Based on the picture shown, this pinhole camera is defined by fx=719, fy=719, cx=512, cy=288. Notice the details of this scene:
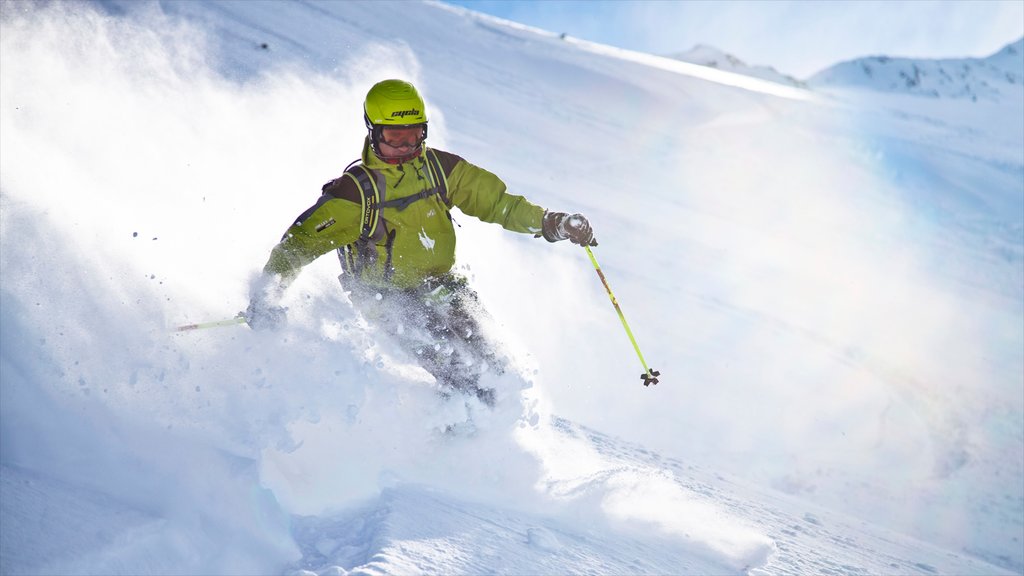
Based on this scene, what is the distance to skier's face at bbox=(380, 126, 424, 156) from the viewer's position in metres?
4.30

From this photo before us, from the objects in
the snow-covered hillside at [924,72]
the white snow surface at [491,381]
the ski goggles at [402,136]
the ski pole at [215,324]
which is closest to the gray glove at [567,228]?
the white snow surface at [491,381]

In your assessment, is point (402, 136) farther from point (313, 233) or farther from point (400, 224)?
point (313, 233)

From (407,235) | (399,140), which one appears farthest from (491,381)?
(399,140)

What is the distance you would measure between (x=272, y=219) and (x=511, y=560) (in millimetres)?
4833

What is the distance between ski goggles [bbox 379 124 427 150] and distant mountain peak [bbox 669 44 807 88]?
52340mm

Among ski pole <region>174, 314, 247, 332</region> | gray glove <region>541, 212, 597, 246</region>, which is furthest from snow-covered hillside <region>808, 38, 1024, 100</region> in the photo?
ski pole <region>174, 314, 247, 332</region>

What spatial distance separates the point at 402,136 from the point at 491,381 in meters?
1.70

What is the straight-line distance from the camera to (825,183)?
1672 centimetres

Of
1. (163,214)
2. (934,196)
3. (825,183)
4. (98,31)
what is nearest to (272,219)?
(163,214)

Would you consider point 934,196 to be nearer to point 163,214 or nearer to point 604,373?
point 604,373

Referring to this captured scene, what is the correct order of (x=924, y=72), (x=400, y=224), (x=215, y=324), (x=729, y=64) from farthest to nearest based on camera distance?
(x=924, y=72) < (x=729, y=64) < (x=400, y=224) < (x=215, y=324)

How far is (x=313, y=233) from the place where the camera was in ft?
14.3

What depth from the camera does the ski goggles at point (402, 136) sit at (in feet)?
14.1

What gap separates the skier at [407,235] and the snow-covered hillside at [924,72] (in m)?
75.8
